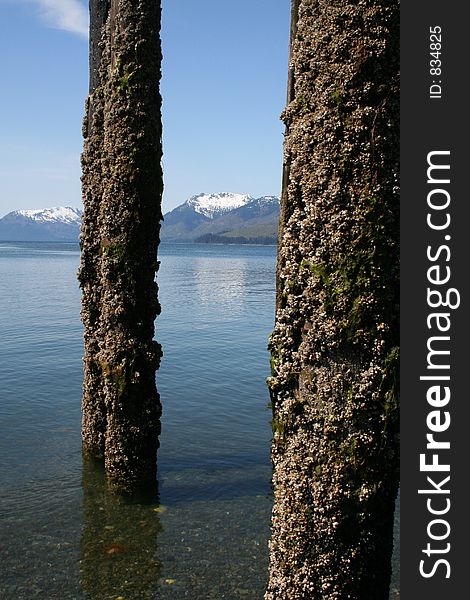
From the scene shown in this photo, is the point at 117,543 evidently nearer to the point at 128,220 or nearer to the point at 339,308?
the point at 128,220

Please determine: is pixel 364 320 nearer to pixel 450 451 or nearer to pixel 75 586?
pixel 450 451

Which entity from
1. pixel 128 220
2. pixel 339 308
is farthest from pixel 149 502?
pixel 339 308

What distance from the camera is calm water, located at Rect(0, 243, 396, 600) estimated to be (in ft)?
25.1

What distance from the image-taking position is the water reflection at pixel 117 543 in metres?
7.48

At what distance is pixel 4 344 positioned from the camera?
75.3 ft

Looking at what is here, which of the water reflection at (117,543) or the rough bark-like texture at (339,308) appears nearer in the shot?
the rough bark-like texture at (339,308)

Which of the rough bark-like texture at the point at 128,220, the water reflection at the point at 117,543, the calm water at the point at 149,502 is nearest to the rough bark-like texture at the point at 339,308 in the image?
the calm water at the point at 149,502

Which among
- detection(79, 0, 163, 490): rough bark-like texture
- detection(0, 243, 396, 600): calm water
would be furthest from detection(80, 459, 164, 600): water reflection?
detection(79, 0, 163, 490): rough bark-like texture

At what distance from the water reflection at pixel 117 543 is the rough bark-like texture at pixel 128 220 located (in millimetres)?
412

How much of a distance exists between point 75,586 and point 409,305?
5.55 m

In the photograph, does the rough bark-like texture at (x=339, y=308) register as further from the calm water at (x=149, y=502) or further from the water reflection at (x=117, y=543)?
the water reflection at (x=117, y=543)

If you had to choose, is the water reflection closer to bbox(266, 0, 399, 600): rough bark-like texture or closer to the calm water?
the calm water

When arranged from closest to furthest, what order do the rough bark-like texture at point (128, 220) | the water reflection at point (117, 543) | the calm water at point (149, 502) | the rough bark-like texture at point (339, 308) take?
the rough bark-like texture at point (339, 308) < the water reflection at point (117, 543) < the calm water at point (149, 502) < the rough bark-like texture at point (128, 220)

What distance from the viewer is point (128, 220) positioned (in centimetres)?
914
